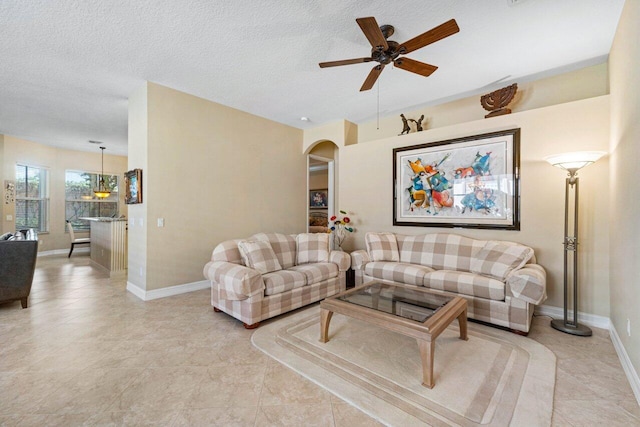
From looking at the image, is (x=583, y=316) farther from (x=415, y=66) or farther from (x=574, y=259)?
(x=415, y=66)

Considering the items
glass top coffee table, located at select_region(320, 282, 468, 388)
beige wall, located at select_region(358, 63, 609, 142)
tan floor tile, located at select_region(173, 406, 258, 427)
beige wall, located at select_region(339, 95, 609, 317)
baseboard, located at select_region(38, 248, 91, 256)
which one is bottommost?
tan floor tile, located at select_region(173, 406, 258, 427)

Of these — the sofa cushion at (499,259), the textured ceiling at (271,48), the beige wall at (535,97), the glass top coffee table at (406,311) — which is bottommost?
the glass top coffee table at (406,311)

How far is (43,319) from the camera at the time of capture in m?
2.95

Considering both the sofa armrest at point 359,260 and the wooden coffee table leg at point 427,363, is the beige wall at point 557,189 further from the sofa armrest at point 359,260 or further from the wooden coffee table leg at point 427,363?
the wooden coffee table leg at point 427,363

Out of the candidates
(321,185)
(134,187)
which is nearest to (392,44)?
(134,187)

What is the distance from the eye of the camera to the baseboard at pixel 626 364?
1767 millimetres

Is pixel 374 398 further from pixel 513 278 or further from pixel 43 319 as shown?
pixel 43 319

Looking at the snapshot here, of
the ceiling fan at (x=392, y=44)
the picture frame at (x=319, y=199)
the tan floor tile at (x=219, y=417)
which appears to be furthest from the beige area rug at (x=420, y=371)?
the picture frame at (x=319, y=199)

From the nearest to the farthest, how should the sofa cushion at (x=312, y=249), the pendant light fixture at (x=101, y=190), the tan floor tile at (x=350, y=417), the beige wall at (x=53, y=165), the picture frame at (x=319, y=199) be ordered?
the tan floor tile at (x=350, y=417) → the sofa cushion at (x=312, y=249) → the beige wall at (x=53, y=165) → the pendant light fixture at (x=101, y=190) → the picture frame at (x=319, y=199)

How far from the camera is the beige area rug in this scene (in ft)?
5.30

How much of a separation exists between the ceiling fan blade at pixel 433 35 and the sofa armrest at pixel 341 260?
95.8 inches

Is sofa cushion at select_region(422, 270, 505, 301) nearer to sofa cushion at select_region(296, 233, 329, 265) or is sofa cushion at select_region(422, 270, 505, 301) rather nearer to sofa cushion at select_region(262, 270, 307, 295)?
sofa cushion at select_region(296, 233, 329, 265)

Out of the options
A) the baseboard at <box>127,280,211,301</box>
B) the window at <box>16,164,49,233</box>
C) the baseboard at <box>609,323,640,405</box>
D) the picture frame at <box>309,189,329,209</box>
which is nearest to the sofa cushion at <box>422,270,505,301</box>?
the baseboard at <box>609,323,640,405</box>

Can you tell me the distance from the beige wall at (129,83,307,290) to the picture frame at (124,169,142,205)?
13cm
